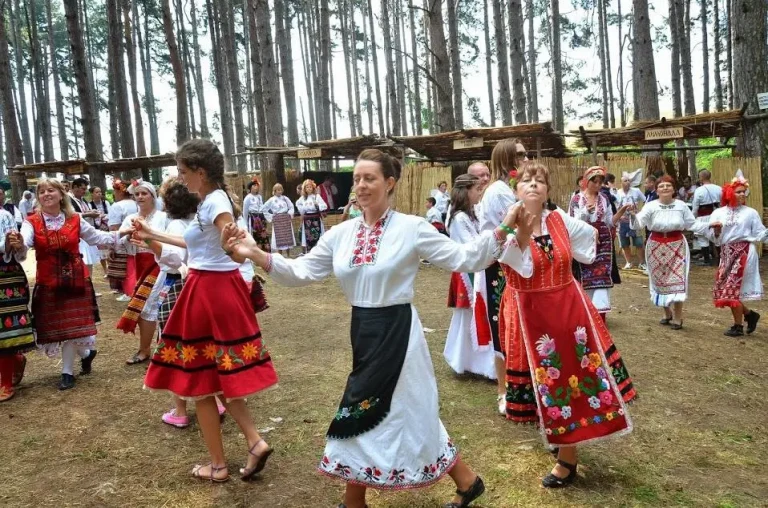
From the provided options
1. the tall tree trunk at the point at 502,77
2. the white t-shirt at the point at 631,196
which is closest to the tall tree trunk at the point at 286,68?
the tall tree trunk at the point at 502,77

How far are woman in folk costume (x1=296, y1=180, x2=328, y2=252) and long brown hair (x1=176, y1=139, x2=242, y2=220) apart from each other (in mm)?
11430

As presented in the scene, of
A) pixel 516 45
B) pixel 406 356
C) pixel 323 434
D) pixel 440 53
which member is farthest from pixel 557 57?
pixel 406 356

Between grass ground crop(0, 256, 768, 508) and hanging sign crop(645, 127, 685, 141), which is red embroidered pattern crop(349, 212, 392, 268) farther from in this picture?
hanging sign crop(645, 127, 685, 141)

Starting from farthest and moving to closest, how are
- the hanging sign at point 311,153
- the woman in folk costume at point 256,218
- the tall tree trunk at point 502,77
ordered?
the tall tree trunk at point 502,77 < the hanging sign at point 311,153 < the woman in folk costume at point 256,218

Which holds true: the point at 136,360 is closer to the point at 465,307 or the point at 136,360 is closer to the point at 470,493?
the point at 465,307

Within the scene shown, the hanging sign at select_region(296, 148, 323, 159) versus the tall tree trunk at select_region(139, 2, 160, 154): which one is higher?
the tall tree trunk at select_region(139, 2, 160, 154)

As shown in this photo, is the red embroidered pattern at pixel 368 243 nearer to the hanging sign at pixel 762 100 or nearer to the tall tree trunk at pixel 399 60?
the hanging sign at pixel 762 100

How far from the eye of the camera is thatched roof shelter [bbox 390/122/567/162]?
12664 millimetres

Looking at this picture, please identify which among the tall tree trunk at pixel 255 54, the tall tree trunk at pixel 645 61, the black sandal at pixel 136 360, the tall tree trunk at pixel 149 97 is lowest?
the black sandal at pixel 136 360

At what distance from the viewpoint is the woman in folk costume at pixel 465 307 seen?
4.87 m

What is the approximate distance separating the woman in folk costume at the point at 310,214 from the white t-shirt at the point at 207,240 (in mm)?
11476

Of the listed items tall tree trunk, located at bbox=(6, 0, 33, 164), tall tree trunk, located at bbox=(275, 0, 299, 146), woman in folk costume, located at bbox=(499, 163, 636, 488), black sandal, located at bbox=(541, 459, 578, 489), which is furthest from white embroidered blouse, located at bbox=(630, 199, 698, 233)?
tall tree trunk, located at bbox=(6, 0, 33, 164)

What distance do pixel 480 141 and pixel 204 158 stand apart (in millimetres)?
10866

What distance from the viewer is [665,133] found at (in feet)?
39.3
